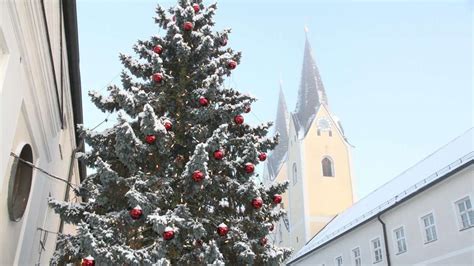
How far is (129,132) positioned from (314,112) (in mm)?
40849

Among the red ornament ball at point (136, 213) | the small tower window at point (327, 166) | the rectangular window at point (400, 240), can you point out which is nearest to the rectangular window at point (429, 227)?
the rectangular window at point (400, 240)

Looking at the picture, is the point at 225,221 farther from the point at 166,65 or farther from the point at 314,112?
the point at 314,112

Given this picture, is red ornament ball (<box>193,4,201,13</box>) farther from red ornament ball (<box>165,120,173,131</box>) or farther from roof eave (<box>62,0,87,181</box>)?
red ornament ball (<box>165,120,173,131</box>)

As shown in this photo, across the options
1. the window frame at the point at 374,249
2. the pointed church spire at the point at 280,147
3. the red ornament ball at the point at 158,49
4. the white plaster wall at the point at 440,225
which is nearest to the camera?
the red ornament ball at the point at 158,49

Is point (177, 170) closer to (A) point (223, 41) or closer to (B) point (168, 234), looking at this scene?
(B) point (168, 234)

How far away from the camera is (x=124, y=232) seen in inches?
260

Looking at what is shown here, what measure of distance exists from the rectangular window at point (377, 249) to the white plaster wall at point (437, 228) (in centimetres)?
25

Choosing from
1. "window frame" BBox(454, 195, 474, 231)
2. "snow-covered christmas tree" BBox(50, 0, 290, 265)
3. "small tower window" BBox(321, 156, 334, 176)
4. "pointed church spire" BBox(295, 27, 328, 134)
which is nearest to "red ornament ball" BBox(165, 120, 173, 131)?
"snow-covered christmas tree" BBox(50, 0, 290, 265)

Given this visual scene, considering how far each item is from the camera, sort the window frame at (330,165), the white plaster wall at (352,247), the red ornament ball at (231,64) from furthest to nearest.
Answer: the window frame at (330,165) < the white plaster wall at (352,247) < the red ornament ball at (231,64)

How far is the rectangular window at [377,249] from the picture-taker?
21.8 m

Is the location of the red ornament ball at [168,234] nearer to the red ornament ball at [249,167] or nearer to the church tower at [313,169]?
the red ornament ball at [249,167]

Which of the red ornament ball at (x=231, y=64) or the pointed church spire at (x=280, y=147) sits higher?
the pointed church spire at (x=280, y=147)

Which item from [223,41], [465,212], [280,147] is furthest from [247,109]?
[280,147]

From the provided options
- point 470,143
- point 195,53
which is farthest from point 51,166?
point 470,143
